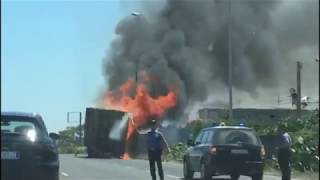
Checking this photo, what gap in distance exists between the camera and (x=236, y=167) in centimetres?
1941

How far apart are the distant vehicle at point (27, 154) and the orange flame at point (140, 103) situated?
35.4 meters

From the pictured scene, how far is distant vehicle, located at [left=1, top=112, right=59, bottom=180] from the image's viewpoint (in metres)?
12.6

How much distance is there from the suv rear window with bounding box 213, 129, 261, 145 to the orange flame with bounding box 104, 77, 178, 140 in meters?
28.7

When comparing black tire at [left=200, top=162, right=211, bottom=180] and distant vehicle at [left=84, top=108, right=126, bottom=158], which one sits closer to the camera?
black tire at [left=200, top=162, right=211, bottom=180]

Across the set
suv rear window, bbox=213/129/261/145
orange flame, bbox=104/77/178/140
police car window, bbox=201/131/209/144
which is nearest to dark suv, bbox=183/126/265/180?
suv rear window, bbox=213/129/261/145

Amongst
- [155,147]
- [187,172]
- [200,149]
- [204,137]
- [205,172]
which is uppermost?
[204,137]

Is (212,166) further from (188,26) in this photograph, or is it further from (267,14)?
(188,26)

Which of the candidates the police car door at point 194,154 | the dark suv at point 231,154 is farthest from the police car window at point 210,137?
the police car door at point 194,154

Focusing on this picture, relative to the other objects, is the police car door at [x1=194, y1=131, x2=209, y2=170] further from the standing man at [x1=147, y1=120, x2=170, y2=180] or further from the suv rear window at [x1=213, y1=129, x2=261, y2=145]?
the standing man at [x1=147, y1=120, x2=170, y2=180]

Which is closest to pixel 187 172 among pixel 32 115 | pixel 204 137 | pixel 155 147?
pixel 204 137

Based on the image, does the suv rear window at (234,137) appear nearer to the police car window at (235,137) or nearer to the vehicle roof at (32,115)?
the police car window at (235,137)

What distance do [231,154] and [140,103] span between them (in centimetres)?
3312

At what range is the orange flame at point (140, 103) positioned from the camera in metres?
51.0

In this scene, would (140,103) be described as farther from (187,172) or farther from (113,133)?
(187,172)
